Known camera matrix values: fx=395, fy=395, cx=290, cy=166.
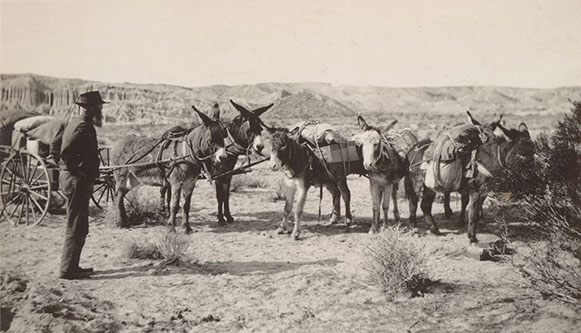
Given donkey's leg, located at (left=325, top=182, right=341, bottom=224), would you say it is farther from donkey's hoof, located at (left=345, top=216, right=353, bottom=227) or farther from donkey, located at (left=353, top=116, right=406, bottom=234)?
donkey, located at (left=353, top=116, right=406, bottom=234)

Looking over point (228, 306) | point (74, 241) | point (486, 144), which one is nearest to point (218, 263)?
point (228, 306)

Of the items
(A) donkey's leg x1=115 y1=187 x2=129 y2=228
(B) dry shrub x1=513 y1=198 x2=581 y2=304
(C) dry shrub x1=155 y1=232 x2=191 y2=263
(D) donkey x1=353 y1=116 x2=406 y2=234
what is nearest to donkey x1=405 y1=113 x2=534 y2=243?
(D) donkey x1=353 y1=116 x2=406 y2=234

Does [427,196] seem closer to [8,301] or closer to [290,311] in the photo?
[290,311]

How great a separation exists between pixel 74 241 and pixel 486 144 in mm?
7926

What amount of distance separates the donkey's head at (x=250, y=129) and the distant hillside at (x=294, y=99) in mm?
15195

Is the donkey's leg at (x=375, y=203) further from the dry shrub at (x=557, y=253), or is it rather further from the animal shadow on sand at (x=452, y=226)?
the dry shrub at (x=557, y=253)

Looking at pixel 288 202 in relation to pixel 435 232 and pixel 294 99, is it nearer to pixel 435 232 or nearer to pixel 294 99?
pixel 435 232

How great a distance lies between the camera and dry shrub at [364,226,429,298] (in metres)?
5.46

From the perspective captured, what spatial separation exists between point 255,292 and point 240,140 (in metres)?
4.55

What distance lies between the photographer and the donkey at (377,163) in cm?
861

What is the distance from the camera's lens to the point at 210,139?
337 inches

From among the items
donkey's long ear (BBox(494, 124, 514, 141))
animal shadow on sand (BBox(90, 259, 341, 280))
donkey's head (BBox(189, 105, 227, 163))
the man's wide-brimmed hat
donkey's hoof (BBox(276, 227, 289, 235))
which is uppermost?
the man's wide-brimmed hat

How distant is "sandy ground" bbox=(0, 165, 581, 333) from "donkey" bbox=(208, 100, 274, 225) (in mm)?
1609

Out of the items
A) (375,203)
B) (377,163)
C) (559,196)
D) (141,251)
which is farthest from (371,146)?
(141,251)
